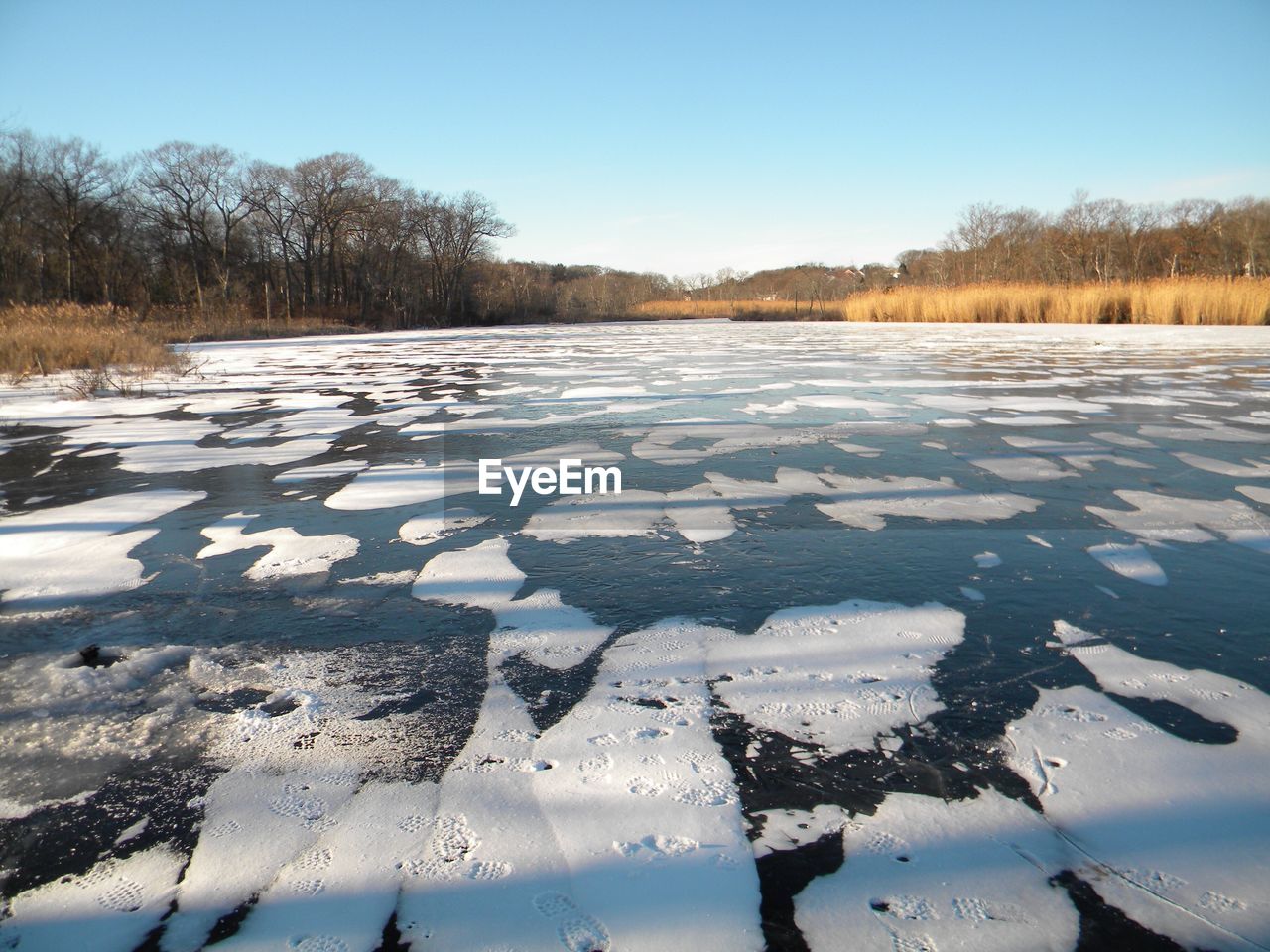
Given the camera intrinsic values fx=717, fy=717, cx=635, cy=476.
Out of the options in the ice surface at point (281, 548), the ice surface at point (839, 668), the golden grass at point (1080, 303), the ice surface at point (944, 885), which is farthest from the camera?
the golden grass at point (1080, 303)

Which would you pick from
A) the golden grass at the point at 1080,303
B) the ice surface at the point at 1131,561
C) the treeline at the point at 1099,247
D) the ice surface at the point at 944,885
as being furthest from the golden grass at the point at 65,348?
the treeline at the point at 1099,247

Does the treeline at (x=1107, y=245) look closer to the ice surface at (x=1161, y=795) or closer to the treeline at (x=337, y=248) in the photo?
the treeline at (x=337, y=248)

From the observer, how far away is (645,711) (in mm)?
1372

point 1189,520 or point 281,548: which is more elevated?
point 1189,520

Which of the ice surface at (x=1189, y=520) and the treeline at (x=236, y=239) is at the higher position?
the treeline at (x=236, y=239)

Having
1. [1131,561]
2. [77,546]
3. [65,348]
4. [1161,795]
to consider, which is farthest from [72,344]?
[1161,795]

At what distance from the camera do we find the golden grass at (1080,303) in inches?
532

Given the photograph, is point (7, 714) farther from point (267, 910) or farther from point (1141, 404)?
point (1141, 404)

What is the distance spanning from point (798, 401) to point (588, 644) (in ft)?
14.7

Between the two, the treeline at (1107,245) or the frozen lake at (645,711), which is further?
the treeline at (1107,245)

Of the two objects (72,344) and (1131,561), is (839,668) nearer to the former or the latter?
(1131,561)

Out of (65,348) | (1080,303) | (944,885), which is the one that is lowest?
(944,885)

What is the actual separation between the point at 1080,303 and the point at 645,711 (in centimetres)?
1820

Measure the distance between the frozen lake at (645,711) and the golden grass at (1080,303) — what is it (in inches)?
548
